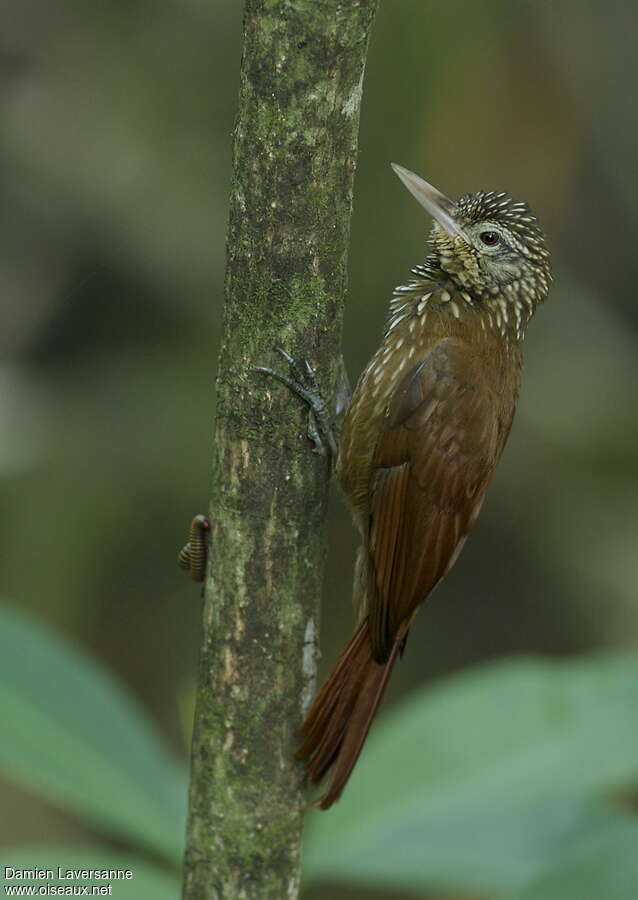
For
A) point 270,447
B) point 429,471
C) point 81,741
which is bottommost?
point 81,741

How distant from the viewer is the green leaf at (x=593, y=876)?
1968mm

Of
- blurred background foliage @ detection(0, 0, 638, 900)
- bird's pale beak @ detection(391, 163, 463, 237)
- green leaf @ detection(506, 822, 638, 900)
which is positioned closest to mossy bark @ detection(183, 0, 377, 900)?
green leaf @ detection(506, 822, 638, 900)

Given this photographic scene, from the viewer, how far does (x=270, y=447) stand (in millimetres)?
1922

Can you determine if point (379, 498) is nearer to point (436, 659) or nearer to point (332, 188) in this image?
point (332, 188)

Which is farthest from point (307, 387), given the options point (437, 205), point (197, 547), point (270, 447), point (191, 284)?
point (191, 284)

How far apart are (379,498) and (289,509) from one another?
71 centimetres

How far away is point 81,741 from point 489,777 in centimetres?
79

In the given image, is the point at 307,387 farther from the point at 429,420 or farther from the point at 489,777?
the point at 489,777

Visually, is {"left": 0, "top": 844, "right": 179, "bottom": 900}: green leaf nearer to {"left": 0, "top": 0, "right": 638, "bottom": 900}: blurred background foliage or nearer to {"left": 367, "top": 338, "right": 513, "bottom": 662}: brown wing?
{"left": 367, "top": 338, "right": 513, "bottom": 662}: brown wing

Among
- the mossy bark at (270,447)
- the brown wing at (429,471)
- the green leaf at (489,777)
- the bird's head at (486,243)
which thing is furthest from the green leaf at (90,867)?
the bird's head at (486,243)

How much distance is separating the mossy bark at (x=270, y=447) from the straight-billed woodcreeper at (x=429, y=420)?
21cm

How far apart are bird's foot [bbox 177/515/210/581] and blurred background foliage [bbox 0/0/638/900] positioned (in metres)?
1.99

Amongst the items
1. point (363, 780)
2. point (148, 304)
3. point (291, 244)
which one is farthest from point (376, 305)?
point (291, 244)

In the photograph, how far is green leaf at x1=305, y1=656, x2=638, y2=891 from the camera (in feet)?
7.66
